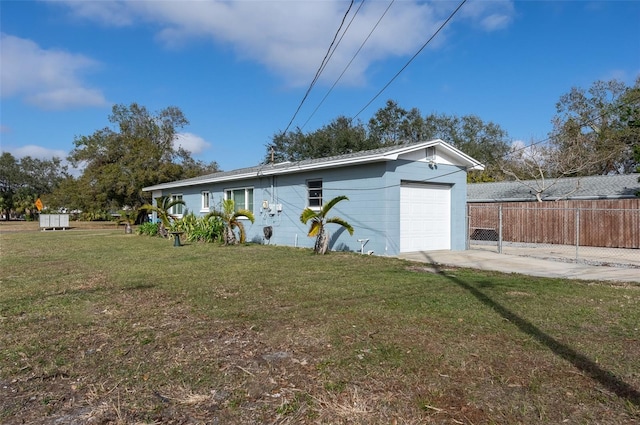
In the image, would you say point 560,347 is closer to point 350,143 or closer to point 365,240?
point 365,240

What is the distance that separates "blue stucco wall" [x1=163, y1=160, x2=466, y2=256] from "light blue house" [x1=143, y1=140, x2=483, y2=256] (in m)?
0.03

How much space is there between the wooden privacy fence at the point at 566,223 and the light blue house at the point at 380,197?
6.57 feet

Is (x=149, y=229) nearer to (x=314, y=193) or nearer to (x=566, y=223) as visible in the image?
(x=314, y=193)

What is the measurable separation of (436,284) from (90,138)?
37.7 metres

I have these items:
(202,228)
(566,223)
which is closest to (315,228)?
(202,228)

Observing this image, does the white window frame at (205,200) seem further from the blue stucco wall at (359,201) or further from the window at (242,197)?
the blue stucco wall at (359,201)

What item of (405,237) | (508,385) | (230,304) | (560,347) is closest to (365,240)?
(405,237)

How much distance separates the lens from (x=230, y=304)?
5.87m

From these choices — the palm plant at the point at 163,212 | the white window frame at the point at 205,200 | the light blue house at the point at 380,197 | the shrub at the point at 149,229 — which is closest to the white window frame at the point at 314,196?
the light blue house at the point at 380,197

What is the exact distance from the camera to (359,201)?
12508 mm

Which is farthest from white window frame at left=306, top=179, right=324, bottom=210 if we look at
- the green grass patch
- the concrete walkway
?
the green grass patch

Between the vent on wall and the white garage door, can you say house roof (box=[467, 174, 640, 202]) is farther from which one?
the vent on wall

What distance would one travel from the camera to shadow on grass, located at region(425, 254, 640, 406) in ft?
10.2

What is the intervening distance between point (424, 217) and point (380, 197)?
218 cm
